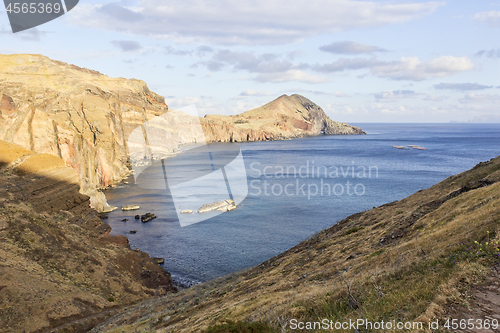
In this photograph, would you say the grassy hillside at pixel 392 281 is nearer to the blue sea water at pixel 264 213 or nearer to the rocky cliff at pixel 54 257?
the rocky cliff at pixel 54 257

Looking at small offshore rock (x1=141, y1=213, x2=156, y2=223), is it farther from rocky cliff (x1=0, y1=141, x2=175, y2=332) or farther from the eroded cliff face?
rocky cliff (x1=0, y1=141, x2=175, y2=332)

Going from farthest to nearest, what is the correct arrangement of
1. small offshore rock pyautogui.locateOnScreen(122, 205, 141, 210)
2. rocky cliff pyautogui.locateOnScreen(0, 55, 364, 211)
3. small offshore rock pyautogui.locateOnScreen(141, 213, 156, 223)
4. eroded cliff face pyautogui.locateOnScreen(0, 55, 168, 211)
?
small offshore rock pyautogui.locateOnScreen(122, 205, 141, 210)
rocky cliff pyautogui.locateOnScreen(0, 55, 364, 211)
eroded cliff face pyautogui.locateOnScreen(0, 55, 168, 211)
small offshore rock pyautogui.locateOnScreen(141, 213, 156, 223)

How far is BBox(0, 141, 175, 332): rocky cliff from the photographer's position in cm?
2241

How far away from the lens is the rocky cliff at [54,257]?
22.4m

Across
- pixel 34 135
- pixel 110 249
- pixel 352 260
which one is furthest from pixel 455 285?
pixel 34 135

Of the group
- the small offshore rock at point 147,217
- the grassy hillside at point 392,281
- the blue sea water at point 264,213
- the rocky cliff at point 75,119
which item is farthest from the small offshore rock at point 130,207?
the grassy hillside at point 392,281

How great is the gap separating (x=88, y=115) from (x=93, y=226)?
2328 inches

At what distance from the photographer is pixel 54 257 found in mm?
28953

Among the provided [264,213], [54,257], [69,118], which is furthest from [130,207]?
[54,257]

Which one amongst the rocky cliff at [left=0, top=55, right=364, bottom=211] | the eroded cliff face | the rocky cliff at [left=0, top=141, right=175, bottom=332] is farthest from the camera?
the rocky cliff at [left=0, top=55, right=364, bottom=211]

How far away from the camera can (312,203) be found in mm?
70562

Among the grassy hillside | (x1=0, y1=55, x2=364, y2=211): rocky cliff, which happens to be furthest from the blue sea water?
the grassy hillside

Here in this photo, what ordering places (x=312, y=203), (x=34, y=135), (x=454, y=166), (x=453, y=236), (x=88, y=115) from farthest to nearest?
(x=454, y=166) < (x=88, y=115) < (x=312, y=203) < (x=34, y=135) < (x=453, y=236)

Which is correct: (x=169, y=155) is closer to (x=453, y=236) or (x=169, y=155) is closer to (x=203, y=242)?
(x=203, y=242)
